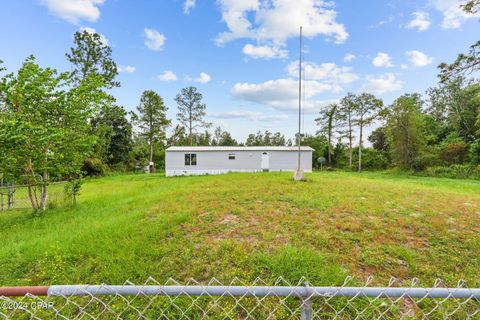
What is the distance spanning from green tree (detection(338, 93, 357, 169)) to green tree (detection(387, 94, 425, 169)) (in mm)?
5055

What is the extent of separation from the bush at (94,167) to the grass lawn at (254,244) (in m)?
15.8

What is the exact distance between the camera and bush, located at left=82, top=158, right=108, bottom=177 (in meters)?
18.9

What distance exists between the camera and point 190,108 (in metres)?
25.9

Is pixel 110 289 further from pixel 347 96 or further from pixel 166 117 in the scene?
pixel 347 96

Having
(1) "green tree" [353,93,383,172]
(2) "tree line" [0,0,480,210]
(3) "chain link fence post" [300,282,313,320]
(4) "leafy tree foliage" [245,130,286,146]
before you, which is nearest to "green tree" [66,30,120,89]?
(2) "tree line" [0,0,480,210]

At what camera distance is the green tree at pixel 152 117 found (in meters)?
22.0

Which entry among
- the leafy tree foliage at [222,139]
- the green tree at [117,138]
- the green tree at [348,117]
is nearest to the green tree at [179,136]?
the green tree at [117,138]

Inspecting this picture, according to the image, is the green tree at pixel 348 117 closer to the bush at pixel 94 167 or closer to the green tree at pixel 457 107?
the green tree at pixel 457 107

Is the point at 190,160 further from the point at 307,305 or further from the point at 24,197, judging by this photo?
the point at 307,305

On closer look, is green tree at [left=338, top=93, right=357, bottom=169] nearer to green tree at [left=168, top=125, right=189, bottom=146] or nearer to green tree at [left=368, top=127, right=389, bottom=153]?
green tree at [left=368, top=127, right=389, bottom=153]

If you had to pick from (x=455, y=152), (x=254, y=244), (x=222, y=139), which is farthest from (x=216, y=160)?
(x=222, y=139)

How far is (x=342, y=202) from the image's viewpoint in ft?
16.6

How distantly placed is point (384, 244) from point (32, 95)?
7420 mm

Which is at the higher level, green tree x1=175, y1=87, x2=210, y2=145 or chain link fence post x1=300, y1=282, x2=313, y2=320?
green tree x1=175, y1=87, x2=210, y2=145
